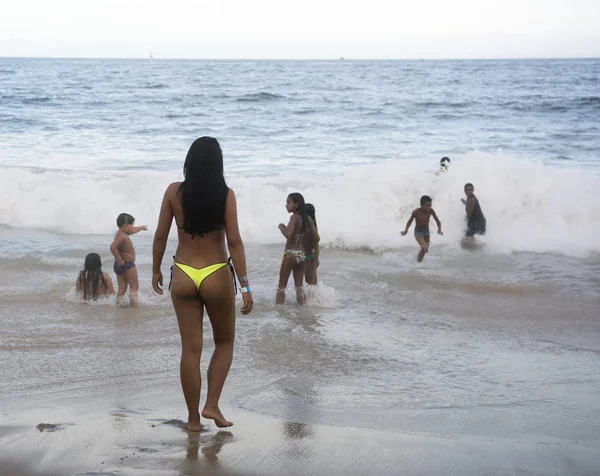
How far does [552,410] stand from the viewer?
524cm

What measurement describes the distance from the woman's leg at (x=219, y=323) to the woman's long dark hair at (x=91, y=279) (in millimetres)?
4848

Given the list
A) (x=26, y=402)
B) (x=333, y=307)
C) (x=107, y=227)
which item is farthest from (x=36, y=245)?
(x=26, y=402)

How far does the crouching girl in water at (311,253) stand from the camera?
9141 mm

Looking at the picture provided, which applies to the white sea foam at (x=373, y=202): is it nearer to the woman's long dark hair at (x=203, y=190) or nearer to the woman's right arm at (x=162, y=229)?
the woman's right arm at (x=162, y=229)

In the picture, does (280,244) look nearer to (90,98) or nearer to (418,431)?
(418,431)

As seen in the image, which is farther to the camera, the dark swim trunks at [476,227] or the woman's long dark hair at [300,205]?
the dark swim trunks at [476,227]

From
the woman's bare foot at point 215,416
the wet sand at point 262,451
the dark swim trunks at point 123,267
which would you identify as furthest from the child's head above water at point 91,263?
the woman's bare foot at point 215,416

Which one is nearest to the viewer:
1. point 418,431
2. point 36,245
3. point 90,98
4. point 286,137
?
point 418,431

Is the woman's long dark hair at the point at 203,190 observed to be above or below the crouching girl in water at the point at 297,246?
above

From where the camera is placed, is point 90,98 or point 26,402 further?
point 90,98

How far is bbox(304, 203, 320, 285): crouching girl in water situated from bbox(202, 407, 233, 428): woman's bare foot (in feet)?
15.5

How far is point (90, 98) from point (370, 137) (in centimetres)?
1741

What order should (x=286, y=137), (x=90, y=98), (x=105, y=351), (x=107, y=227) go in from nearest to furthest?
(x=105, y=351) < (x=107, y=227) < (x=286, y=137) < (x=90, y=98)

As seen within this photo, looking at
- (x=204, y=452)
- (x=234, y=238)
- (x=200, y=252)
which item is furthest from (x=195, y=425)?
(x=234, y=238)
